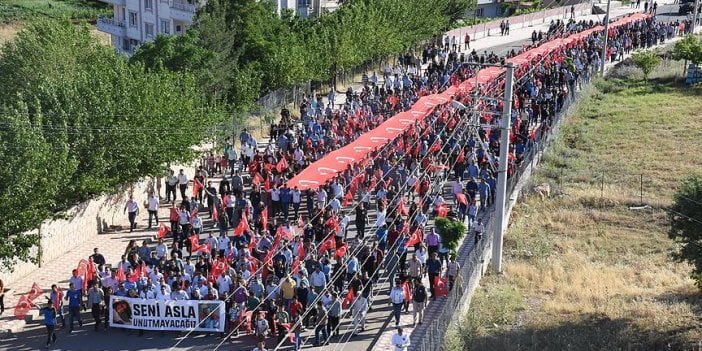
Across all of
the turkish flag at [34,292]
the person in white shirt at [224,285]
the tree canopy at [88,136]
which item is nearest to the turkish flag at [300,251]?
the person in white shirt at [224,285]

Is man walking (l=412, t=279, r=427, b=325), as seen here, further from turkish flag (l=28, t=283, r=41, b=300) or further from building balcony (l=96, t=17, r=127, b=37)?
building balcony (l=96, t=17, r=127, b=37)

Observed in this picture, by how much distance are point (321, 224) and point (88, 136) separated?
7.63 meters

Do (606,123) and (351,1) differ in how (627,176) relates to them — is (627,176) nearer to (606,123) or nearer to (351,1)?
(606,123)

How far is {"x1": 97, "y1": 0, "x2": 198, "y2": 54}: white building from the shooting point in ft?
196

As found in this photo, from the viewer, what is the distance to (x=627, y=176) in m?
37.2

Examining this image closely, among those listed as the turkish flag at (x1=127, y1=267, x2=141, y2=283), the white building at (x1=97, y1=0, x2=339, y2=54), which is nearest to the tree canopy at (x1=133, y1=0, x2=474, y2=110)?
the white building at (x1=97, y1=0, x2=339, y2=54)

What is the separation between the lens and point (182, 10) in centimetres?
5928

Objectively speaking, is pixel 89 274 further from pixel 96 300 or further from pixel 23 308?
Answer: pixel 23 308

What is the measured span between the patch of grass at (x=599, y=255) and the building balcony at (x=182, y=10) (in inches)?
A: 964

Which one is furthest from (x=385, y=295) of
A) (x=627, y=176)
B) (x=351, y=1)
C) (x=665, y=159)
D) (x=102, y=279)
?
(x=351, y=1)

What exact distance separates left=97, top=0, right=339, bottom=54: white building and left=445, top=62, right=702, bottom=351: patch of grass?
24.0 m

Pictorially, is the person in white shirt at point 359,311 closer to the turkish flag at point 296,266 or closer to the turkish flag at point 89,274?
the turkish flag at point 296,266

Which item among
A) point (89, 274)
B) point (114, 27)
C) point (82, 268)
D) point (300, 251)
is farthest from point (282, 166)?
point (114, 27)

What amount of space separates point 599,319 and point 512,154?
33.8ft
